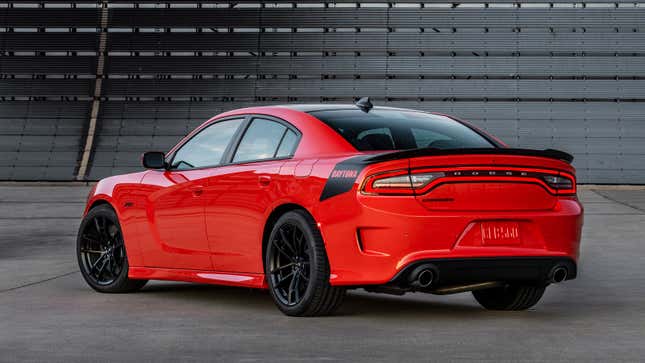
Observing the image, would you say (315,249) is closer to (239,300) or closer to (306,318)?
(306,318)

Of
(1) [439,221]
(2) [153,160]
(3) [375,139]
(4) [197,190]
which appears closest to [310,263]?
(1) [439,221]

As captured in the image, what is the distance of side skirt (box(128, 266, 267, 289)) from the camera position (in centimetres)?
778

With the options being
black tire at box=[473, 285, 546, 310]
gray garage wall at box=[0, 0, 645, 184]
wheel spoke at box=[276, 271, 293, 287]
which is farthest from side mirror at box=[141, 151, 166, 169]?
gray garage wall at box=[0, 0, 645, 184]

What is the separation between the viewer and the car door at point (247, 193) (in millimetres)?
7668

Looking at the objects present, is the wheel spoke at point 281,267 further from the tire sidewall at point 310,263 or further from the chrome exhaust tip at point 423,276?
the chrome exhaust tip at point 423,276

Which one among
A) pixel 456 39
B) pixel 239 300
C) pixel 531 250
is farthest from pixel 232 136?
pixel 456 39

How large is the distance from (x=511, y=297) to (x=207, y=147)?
2.54 m

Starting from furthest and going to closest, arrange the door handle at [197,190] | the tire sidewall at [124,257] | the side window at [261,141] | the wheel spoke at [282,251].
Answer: the tire sidewall at [124,257], the door handle at [197,190], the side window at [261,141], the wheel spoke at [282,251]

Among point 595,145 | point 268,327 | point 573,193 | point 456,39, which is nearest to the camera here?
point 268,327

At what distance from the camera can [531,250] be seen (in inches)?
277

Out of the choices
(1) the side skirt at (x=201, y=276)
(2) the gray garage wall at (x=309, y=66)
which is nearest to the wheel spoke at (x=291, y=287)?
(1) the side skirt at (x=201, y=276)

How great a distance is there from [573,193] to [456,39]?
34.1m

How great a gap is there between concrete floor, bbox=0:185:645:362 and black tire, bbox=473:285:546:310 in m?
0.11

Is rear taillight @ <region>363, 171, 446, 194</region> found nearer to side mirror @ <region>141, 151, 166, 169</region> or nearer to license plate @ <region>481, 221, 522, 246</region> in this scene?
license plate @ <region>481, 221, 522, 246</region>
